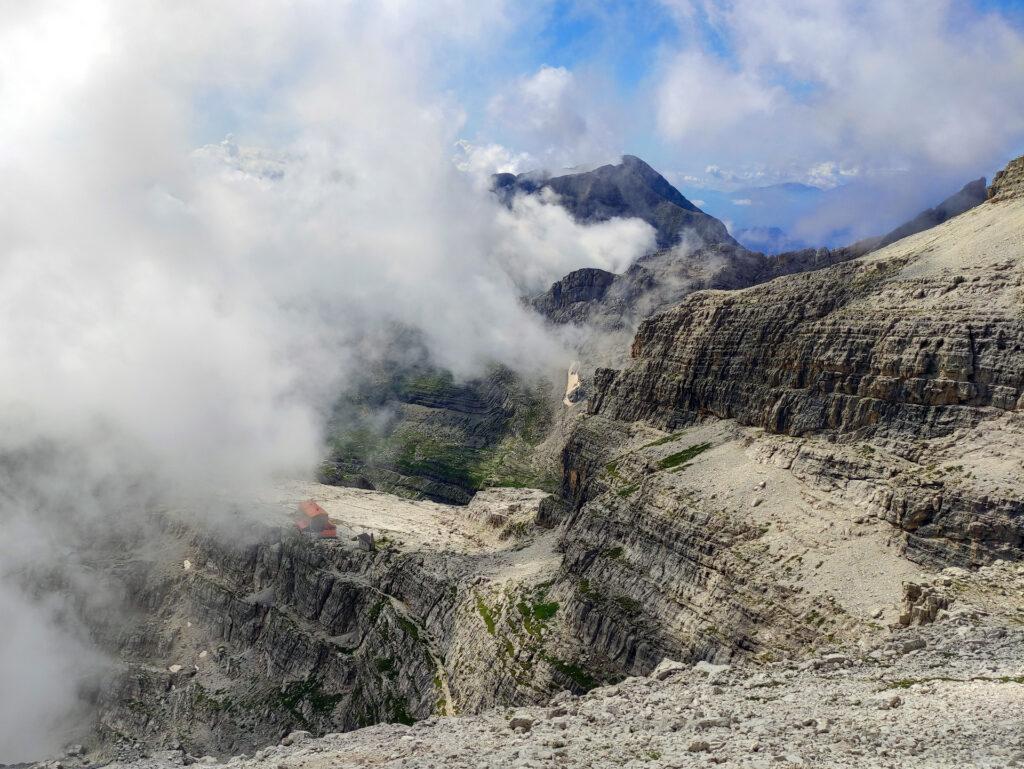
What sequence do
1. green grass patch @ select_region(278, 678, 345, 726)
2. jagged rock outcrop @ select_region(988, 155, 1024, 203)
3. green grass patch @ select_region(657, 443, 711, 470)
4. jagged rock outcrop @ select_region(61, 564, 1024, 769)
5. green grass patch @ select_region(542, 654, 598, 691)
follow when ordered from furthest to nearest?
green grass patch @ select_region(278, 678, 345, 726) < green grass patch @ select_region(657, 443, 711, 470) < jagged rock outcrop @ select_region(988, 155, 1024, 203) < green grass patch @ select_region(542, 654, 598, 691) < jagged rock outcrop @ select_region(61, 564, 1024, 769)

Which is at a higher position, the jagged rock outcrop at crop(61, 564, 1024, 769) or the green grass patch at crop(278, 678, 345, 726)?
the jagged rock outcrop at crop(61, 564, 1024, 769)

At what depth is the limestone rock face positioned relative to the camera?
80.2 m

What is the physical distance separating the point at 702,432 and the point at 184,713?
425 feet

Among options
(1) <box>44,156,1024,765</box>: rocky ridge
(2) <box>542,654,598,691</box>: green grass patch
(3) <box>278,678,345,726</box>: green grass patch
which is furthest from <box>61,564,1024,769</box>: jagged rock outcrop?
(3) <box>278,678,345,726</box>: green grass patch

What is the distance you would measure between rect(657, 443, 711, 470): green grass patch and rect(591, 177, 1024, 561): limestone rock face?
9182 millimetres

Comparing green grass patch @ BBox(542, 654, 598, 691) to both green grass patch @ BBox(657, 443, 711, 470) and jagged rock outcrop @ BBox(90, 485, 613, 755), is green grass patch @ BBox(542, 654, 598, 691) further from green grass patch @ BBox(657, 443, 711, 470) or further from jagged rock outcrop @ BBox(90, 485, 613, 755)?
green grass patch @ BBox(657, 443, 711, 470)

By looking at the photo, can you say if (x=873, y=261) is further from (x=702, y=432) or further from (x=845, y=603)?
(x=845, y=603)

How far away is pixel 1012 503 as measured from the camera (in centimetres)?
7356

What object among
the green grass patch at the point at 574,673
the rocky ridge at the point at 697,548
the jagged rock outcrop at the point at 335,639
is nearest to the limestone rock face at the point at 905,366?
the rocky ridge at the point at 697,548

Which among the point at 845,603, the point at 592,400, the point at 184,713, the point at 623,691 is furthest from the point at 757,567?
the point at 184,713

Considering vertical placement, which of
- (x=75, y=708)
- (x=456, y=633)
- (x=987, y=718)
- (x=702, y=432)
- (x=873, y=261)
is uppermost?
(x=873, y=261)

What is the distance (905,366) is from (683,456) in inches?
1646

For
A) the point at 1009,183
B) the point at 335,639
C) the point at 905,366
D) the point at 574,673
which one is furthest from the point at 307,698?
the point at 1009,183

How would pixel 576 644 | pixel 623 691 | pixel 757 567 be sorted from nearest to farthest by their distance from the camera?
pixel 623 691
pixel 757 567
pixel 576 644
